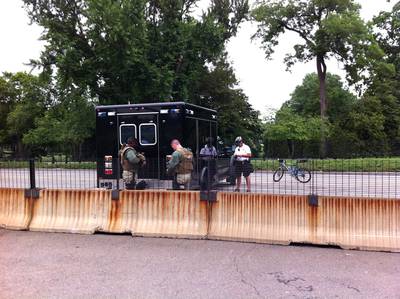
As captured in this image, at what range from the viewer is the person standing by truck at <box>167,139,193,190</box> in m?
9.85

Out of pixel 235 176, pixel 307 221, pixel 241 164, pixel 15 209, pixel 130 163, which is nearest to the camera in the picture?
pixel 307 221

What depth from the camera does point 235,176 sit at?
1266 cm

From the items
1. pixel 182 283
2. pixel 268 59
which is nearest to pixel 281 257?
pixel 182 283

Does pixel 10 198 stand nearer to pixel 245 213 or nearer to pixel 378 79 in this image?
pixel 245 213

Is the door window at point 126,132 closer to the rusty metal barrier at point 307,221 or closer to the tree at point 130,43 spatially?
the rusty metal barrier at point 307,221

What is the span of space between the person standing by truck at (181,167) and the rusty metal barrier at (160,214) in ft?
5.95

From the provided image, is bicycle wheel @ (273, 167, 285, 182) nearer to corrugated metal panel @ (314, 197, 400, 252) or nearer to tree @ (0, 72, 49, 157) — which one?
corrugated metal panel @ (314, 197, 400, 252)

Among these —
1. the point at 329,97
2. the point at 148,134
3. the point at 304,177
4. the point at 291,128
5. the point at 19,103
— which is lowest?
the point at 304,177

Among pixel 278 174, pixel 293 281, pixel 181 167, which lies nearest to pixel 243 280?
pixel 293 281

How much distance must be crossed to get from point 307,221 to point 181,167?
346cm

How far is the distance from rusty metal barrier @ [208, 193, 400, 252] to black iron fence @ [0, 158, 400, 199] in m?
0.69

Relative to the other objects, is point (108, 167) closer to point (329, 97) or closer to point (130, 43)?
point (130, 43)

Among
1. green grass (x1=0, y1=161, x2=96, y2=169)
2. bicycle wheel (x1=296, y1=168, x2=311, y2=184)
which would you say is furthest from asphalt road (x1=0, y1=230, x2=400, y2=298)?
green grass (x1=0, y1=161, x2=96, y2=169)

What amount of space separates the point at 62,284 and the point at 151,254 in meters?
1.64
